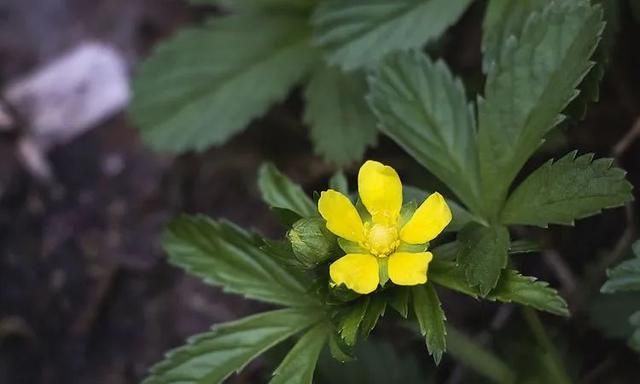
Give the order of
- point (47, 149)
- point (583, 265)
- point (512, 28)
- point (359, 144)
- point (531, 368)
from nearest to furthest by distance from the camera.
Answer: point (512, 28)
point (531, 368)
point (359, 144)
point (583, 265)
point (47, 149)

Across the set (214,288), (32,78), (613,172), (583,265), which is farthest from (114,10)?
(613,172)

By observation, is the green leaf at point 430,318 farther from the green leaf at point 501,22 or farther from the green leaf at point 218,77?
the green leaf at point 218,77

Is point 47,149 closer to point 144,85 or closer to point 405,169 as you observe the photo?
point 144,85

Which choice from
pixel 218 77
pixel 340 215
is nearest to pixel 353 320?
pixel 340 215

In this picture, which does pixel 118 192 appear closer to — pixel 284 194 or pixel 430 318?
pixel 284 194

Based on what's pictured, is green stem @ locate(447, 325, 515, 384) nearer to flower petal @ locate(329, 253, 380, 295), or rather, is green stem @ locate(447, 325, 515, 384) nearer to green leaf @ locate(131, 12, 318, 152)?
flower petal @ locate(329, 253, 380, 295)

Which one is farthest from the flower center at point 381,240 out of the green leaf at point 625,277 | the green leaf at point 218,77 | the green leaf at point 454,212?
the green leaf at point 218,77
